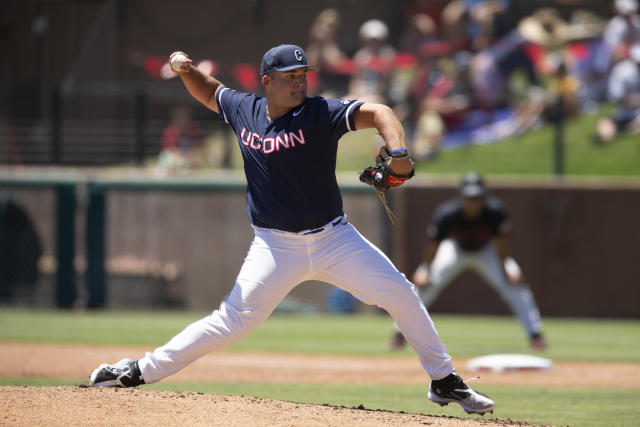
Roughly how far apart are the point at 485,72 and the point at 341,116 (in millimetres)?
12150

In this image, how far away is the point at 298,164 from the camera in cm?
525

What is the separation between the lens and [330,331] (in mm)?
13281

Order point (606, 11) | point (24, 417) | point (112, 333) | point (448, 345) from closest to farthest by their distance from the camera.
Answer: point (24, 417), point (448, 345), point (112, 333), point (606, 11)

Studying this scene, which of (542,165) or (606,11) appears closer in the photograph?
(542,165)

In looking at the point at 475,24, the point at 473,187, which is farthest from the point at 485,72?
the point at 473,187

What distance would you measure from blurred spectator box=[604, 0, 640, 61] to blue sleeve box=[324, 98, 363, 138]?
12376 mm

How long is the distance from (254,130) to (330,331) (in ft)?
26.8

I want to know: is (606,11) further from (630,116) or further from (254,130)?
(254,130)

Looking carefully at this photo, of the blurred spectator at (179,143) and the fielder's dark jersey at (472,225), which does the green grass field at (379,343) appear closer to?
the fielder's dark jersey at (472,225)

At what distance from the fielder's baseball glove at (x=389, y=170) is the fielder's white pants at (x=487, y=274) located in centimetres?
596

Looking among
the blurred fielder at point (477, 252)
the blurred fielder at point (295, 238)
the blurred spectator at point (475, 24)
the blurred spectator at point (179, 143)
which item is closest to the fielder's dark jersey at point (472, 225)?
the blurred fielder at point (477, 252)

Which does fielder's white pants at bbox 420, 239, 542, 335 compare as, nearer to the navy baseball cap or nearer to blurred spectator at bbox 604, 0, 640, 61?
the navy baseball cap

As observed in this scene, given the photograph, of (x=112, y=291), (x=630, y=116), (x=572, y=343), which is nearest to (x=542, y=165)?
(x=630, y=116)

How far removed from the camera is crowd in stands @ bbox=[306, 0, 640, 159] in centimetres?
1634
